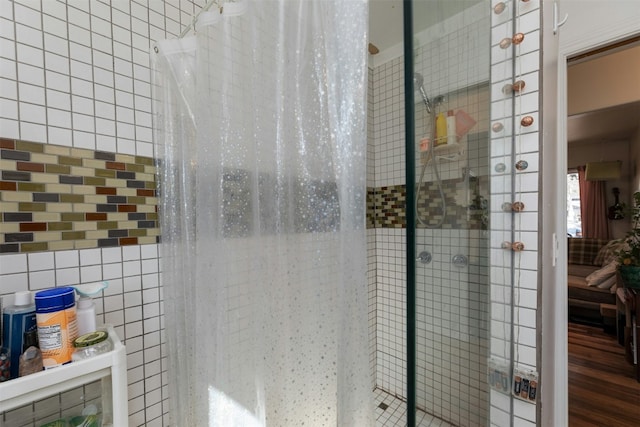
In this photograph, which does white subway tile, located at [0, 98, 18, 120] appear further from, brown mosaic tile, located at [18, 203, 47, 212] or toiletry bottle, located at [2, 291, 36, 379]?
toiletry bottle, located at [2, 291, 36, 379]

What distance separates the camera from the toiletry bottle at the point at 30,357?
58cm

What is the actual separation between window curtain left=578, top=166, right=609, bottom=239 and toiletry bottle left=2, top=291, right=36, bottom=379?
633 centimetres

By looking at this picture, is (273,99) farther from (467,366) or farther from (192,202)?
(467,366)

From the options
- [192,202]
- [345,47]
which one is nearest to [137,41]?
[192,202]

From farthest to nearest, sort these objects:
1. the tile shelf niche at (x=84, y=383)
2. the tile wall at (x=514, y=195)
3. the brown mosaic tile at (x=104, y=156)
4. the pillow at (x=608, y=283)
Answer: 1. the pillow at (x=608, y=283)
2. the tile wall at (x=514, y=195)
3. the brown mosaic tile at (x=104, y=156)
4. the tile shelf niche at (x=84, y=383)

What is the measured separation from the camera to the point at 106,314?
0.88 meters

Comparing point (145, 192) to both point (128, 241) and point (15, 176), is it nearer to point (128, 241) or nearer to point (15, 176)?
point (128, 241)

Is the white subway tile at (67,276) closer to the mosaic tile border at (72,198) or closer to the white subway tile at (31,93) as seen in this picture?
the mosaic tile border at (72,198)

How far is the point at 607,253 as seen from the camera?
3580 mm

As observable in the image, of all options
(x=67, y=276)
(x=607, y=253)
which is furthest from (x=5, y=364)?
(x=607, y=253)

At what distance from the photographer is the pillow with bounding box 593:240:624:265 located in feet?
11.1

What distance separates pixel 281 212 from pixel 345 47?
1.28ft

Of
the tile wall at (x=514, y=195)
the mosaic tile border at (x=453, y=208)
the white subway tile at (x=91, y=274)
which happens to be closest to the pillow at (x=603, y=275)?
the tile wall at (x=514, y=195)

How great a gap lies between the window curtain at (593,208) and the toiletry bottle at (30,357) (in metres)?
6.30
